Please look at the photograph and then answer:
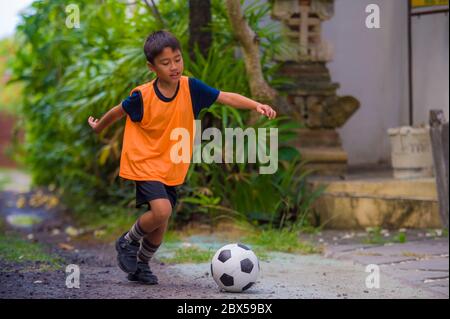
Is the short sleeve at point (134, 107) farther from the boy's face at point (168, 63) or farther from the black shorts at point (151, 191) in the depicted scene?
the black shorts at point (151, 191)

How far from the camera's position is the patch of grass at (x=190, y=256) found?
3.50 meters

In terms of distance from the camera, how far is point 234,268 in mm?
2898

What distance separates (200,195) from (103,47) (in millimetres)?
1306

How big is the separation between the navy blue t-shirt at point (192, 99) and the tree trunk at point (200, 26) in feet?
5.00

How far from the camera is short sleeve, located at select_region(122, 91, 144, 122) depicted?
2.38m

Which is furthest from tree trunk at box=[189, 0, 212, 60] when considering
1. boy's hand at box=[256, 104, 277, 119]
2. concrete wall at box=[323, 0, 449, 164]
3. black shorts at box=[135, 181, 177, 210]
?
black shorts at box=[135, 181, 177, 210]

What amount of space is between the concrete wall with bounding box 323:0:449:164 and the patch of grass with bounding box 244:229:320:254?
0.92 m

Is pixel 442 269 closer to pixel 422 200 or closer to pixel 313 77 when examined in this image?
pixel 422 200

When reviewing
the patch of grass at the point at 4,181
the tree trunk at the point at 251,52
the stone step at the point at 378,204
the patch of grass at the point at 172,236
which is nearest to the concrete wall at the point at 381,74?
the stone step at the point at 378,204

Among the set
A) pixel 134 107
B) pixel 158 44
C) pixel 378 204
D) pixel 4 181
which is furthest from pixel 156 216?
pixel 4 181

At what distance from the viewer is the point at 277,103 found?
17.6ft

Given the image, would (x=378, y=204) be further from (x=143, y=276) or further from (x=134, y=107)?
(x=134, y=107)

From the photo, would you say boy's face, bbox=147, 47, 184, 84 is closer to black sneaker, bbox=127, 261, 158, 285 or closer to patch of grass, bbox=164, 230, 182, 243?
black sneaker, bbox=127, 261, 158, 285

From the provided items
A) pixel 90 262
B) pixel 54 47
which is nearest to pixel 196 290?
pixel 90 262
